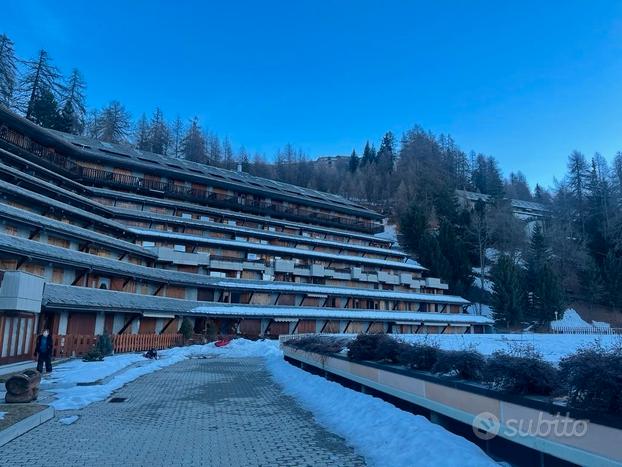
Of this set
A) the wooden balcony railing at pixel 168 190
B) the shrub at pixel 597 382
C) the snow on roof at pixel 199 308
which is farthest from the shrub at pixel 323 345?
the wooden balcony railing at pixel 168 190

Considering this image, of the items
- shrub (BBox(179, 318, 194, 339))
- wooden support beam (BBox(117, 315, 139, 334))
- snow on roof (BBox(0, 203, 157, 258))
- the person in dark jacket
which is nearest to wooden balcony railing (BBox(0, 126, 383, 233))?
snow on roof (BBox(0, 203, 157, 258))

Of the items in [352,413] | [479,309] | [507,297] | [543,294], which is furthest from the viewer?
[479,309]

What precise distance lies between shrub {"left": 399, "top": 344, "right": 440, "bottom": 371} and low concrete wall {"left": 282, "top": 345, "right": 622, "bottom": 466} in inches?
19.2

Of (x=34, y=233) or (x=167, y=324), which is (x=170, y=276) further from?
(x=34, y=233)

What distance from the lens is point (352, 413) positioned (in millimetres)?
10625

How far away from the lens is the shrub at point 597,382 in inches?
219

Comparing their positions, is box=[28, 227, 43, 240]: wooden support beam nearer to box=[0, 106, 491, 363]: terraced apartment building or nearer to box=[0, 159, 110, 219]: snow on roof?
box=[0, 106, 491, 363]: terraced apartment building

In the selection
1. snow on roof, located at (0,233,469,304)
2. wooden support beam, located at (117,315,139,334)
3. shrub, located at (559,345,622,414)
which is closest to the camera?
shrub, located at (559,345,622,414)

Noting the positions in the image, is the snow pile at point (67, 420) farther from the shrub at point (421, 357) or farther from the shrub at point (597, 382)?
the shrub at point (597, 382)

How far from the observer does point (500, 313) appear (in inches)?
2323

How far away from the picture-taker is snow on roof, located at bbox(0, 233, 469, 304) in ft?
86.5

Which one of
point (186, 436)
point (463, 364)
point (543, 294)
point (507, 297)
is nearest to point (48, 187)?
point (186, 436)

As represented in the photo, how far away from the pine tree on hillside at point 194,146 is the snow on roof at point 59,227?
56657mm

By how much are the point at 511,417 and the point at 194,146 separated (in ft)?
323
